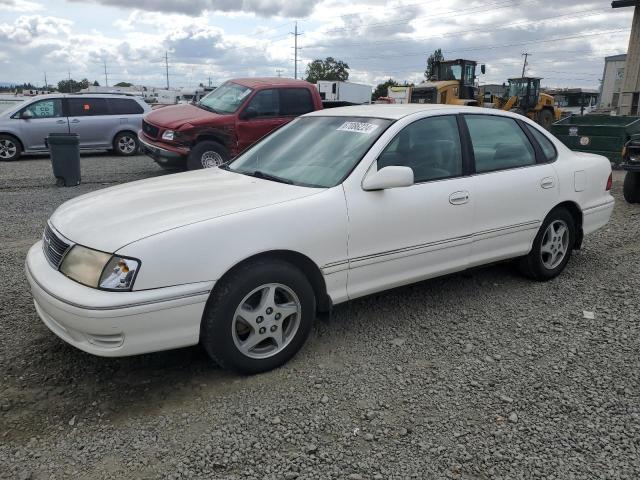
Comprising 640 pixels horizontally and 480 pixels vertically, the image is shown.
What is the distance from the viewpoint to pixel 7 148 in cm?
1289

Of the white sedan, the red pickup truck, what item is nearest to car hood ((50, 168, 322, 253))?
the white sedan

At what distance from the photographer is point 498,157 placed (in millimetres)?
4387

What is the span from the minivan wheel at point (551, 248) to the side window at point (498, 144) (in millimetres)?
591

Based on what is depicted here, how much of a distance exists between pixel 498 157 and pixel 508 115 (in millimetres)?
567

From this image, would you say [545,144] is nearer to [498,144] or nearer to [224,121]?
[498,144]

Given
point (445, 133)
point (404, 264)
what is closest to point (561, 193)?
point (445, 133)

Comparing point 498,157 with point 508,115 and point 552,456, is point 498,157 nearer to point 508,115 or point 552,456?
point 508,115

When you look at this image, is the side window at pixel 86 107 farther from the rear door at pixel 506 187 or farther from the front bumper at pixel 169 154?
the rear door at pixel 506 187

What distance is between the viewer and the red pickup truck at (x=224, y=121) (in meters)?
9.79

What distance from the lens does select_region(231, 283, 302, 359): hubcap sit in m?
3.13

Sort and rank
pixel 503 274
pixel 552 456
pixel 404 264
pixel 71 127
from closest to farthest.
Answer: pixel 552 456
pixel 404 264
pixel 503 274
pixel 71 127

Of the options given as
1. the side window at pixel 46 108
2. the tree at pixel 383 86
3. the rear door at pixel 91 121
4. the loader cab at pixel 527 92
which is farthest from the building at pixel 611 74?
the side window at pixel 46 108

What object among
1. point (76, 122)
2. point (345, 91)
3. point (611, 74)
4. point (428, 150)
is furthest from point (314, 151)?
point (611, 74)

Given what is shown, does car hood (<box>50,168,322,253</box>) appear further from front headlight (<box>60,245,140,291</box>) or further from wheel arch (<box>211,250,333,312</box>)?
wheel arch (<box>211,250,333,312</box>)
